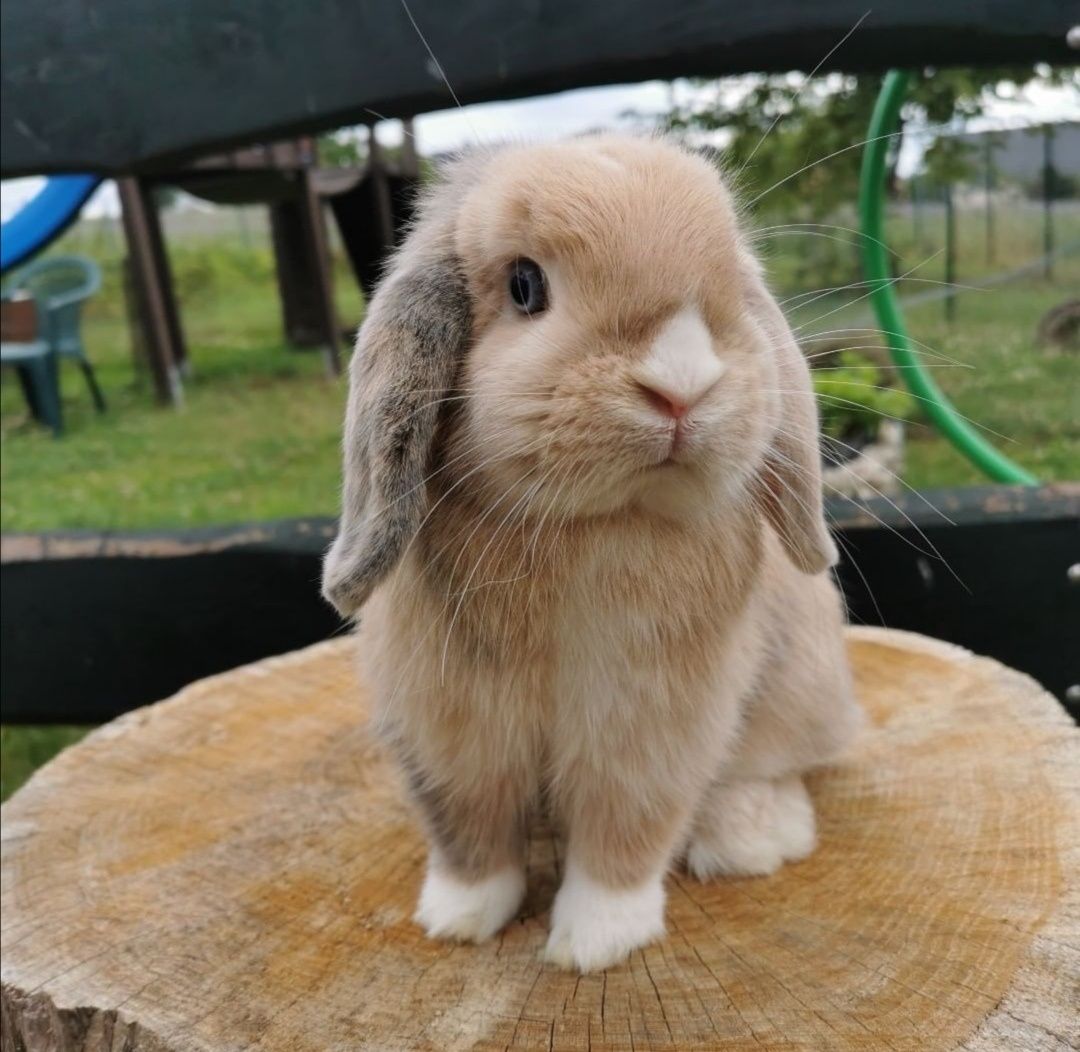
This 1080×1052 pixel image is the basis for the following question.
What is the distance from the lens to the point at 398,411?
115 cm

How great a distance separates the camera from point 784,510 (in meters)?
1.33

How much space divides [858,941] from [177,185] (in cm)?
553

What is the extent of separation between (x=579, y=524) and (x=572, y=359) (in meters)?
0.21

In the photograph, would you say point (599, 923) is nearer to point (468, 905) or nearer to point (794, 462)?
point (468, 905)

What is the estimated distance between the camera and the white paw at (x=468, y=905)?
56.2 inches

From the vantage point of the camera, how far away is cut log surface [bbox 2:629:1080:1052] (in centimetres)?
123

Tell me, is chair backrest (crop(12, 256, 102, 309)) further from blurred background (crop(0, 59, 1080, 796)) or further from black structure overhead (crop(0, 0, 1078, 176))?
black structure overhead (crop(0, 0, 1078, 176))

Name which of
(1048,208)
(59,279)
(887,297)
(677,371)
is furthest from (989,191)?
(677,371)

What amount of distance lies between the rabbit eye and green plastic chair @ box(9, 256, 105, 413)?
264cm

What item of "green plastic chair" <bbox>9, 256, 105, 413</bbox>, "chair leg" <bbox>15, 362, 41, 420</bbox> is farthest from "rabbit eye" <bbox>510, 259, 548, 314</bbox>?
"chair leg" <bbox>15, 362, 41, 420</bbox>

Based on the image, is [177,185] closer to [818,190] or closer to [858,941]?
[818,190]

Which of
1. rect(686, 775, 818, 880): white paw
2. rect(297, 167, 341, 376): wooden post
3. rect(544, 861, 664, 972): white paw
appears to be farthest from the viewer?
rect(297, 167, 341, 376): wooden post

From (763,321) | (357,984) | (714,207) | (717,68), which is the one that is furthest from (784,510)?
(717,68)

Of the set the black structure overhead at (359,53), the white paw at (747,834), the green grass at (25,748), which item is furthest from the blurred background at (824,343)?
the white paw at (747,834)
